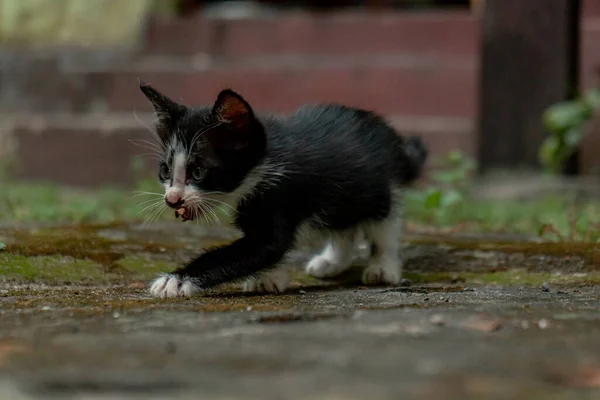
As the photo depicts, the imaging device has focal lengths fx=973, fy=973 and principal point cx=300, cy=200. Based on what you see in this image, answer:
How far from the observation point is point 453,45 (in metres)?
8.02

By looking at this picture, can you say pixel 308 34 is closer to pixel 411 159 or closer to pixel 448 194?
pixel 448 194

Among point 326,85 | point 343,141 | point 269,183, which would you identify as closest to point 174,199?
point 269,183

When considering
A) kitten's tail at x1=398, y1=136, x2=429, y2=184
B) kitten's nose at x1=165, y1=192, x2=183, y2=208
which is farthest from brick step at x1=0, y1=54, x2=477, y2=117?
kitten's nose at x1=165, y1=192, x2=183, y2=208

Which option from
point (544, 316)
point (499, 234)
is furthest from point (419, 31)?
point (544, 316)

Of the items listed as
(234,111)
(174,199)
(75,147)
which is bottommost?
(75,147)

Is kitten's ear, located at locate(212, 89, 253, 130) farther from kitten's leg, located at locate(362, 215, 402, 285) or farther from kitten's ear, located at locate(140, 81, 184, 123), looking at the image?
kitten's leg, located at locate(362, 215, 402, 285)

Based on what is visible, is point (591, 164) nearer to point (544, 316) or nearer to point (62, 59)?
point (62, 59)

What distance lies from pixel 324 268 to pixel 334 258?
77 millimetres

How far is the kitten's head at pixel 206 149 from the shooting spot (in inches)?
127

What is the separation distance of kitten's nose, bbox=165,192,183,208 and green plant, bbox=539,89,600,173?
12.7 feet

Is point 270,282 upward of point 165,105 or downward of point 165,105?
downward

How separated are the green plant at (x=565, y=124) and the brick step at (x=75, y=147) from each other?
56.4 inches

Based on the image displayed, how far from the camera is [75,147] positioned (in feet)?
26.2

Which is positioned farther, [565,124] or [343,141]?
[565,124]
